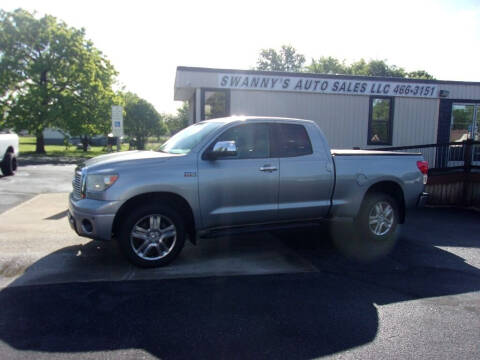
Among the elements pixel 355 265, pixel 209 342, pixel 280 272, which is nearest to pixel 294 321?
pixel 209 342

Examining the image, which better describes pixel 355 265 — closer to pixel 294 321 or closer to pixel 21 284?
pixel 294 321

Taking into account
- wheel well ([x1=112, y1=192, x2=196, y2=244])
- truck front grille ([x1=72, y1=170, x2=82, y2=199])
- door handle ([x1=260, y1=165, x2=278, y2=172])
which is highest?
door handle ([x1=260, y1=165, x2=278, y2=172])

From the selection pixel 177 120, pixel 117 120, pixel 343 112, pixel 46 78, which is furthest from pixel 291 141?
pixel 177 120

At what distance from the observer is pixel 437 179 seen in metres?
10.5

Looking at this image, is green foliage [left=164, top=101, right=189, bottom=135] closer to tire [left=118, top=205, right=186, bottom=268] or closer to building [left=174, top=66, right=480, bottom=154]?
building [left=174, top=66, right=480, bottom=154]

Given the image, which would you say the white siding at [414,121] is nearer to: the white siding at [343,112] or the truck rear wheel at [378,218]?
the white siding at [343,112]

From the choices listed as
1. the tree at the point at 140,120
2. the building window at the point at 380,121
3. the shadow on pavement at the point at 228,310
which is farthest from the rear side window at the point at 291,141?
the tree at the point at 140,120

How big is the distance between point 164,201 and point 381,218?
11.7 feet

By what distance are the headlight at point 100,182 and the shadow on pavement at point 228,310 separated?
1.15 metres

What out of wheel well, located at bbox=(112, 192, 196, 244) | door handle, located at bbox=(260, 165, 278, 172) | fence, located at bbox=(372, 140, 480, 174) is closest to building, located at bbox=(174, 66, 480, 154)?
fence, located at bbox=(372, 140, 480, 174)

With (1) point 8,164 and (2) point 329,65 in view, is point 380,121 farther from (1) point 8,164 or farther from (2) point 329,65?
(2) point 329,65

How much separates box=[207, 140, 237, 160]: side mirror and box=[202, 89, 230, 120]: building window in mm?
7245

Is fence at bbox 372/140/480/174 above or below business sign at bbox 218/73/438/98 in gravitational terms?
below

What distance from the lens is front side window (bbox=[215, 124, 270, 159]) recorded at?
564cm
